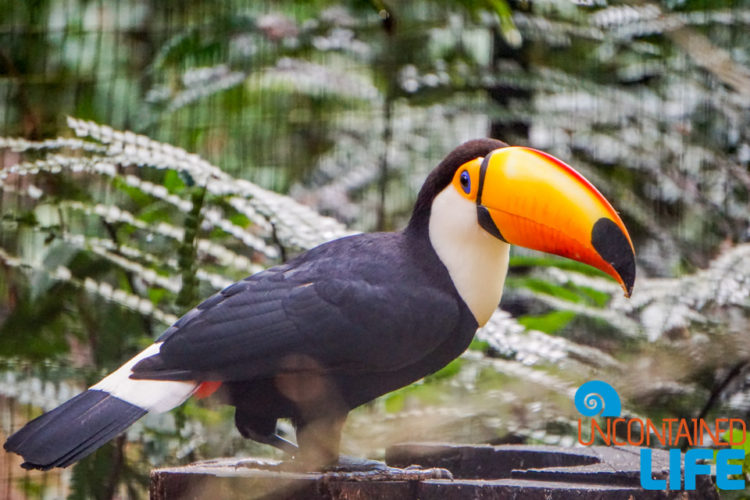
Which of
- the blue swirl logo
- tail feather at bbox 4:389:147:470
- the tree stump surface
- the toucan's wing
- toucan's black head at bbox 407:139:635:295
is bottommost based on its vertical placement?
the tree stump surface

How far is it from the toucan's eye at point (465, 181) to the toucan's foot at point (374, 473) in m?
0.42

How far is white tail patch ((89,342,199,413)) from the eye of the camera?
4.18ft

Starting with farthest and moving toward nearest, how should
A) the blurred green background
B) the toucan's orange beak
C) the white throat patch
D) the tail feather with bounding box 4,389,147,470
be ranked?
1. the blurred green background
2. the white throat patch
3. the toucan's orange beak
4. the tail feather with bounding box 4,389,147,470

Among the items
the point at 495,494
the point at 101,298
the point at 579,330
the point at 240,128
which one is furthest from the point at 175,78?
the point at 495,494

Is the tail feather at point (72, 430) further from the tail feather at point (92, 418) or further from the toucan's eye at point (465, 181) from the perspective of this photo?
the toucan's eye at point (465, 181)

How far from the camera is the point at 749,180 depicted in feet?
8.04

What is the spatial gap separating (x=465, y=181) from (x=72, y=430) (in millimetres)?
669

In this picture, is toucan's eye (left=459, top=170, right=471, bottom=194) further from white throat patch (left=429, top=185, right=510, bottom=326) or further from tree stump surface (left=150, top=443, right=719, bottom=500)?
tree stump surface (left=150, top=443, right=719, bottom=500)

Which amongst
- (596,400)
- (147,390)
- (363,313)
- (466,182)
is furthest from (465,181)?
(147,390)

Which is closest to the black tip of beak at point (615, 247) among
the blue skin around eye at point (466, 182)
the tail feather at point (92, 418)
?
the blue skin around eye at point (466, 182)

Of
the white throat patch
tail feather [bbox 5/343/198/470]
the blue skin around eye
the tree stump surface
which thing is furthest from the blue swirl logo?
tail feather [bbox 5/343/198/470]

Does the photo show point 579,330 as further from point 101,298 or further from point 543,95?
point 101,298

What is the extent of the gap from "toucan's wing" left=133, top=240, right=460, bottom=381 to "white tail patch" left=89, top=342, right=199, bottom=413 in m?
0.02

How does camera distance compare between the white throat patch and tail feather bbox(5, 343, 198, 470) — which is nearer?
tail feather bbox(5, 343, 198, 470)
